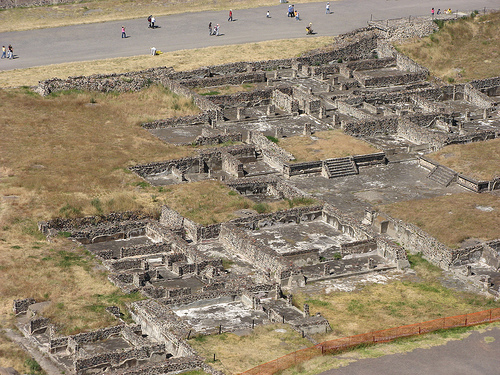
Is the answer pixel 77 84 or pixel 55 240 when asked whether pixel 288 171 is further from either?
pixel 77 84

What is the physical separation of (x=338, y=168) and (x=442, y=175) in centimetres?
821

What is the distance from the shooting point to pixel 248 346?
2338 inches

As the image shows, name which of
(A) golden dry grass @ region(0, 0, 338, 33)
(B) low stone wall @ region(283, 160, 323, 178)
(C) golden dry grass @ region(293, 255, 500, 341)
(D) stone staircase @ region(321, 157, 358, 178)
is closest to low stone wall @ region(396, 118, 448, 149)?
(D) stone staircase @ region(321, 157, 358, 178)

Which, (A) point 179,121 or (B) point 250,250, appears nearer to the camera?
(B) point 250,250

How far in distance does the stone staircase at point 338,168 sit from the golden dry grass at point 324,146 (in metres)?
0.88

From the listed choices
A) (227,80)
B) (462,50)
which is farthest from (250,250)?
(462,50)

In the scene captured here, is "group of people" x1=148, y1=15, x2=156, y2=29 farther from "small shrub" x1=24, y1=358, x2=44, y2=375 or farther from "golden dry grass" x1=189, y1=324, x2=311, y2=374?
"small shrub" x1=24, y1=358, x2=44, y2=375

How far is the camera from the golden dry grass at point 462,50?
11175 centimetres

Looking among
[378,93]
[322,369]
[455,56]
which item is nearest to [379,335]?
[322,369]

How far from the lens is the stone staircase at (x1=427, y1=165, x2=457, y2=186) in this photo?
8469cm

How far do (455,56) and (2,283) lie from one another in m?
65.0

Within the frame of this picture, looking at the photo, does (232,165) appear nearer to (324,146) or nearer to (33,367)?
(324,146)

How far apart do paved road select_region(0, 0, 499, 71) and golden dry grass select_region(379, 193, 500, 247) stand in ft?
148

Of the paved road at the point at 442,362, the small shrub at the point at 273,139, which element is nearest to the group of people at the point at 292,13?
the small shrub at the point at 273,139
